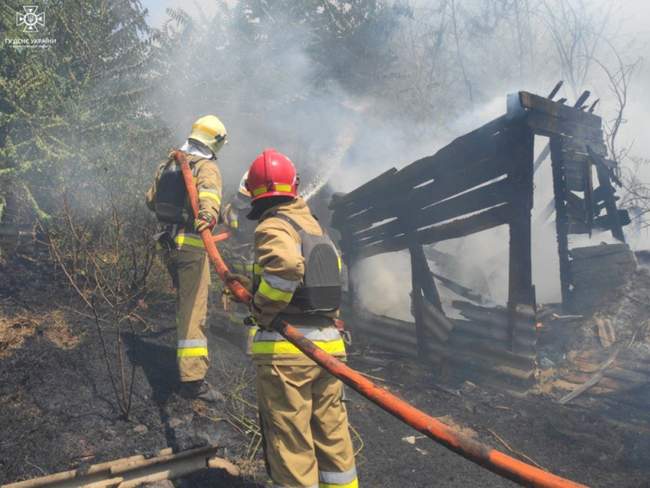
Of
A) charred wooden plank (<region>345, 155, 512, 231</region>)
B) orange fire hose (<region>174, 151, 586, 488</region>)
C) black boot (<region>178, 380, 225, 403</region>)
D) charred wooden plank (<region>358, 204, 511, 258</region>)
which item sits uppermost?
charred wooden plank (<region>345, 155, 512, 231</region>)

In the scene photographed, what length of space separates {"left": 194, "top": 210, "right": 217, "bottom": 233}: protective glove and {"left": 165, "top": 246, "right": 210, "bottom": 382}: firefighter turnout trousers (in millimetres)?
464

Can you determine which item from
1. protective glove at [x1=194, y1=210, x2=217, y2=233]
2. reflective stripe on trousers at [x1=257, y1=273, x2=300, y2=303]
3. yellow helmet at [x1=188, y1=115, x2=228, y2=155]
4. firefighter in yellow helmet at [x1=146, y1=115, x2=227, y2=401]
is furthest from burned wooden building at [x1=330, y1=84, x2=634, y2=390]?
reflective stripe on trousers at [x1=257, y1=273, x2=300, y2=303]

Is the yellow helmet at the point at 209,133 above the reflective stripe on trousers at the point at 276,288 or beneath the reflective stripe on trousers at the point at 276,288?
above

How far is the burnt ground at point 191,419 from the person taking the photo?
3311mm

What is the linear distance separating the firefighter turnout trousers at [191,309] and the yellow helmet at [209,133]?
111 cm

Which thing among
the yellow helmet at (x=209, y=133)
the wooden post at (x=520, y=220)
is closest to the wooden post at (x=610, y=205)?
the wooden post at (x=520, y=220)

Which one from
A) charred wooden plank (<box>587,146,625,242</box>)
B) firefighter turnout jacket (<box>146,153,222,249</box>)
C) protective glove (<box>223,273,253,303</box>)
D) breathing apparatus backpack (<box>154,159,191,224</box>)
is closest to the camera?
protective glove (<box>223,273,253,303</box>)

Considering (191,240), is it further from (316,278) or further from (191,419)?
(316,278)

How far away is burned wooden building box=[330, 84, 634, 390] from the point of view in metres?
5.24

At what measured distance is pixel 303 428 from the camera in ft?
8.66

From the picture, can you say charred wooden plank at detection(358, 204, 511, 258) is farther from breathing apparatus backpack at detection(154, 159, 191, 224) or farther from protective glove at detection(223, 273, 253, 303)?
protective glove at detection(223, 273, 253, 303)

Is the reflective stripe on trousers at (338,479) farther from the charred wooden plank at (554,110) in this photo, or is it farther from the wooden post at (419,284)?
the charred wooden plank at (554,110)

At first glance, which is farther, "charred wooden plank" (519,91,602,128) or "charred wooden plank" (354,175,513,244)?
"charred wooden plank" (354,175,513,244)

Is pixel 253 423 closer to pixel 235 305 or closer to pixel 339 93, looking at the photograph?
pixel 235 305
